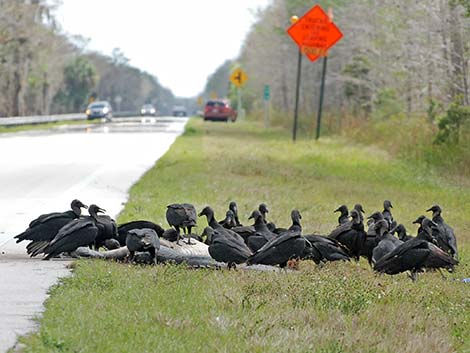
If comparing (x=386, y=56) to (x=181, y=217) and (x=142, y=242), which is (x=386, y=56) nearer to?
(x=181, y=217)

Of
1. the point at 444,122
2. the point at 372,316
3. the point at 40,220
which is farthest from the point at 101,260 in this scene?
the point at 444,122

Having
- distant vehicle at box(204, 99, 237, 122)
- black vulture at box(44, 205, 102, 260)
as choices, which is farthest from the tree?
black vulture at box(44, 205, 102, 260)

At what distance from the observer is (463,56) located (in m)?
30.8

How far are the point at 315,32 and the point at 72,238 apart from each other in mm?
29839

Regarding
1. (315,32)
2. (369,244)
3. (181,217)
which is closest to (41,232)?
(181,217)

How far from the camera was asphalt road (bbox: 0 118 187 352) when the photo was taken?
9.82 m

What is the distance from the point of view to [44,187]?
22906 millimetres

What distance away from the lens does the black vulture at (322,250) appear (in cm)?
1225

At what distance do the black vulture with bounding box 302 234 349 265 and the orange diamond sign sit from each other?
94.7 ft

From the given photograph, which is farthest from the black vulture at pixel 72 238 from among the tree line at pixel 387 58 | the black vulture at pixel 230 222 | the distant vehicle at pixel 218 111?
the distant vehicle at pixel 218 111

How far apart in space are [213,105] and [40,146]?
46.1 meters

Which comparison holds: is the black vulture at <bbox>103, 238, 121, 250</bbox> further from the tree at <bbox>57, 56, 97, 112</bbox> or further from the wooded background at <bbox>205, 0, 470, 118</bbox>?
the tree at <bbox>57, 56, 97, 112</bbox>

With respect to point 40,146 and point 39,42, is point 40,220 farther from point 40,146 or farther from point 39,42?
point 39,42

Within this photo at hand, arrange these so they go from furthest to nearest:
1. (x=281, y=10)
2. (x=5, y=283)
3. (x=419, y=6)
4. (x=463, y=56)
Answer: (x=281, y=10)
(x=419, y=6)
(x=463, y=56)
(x=5, y=283)
